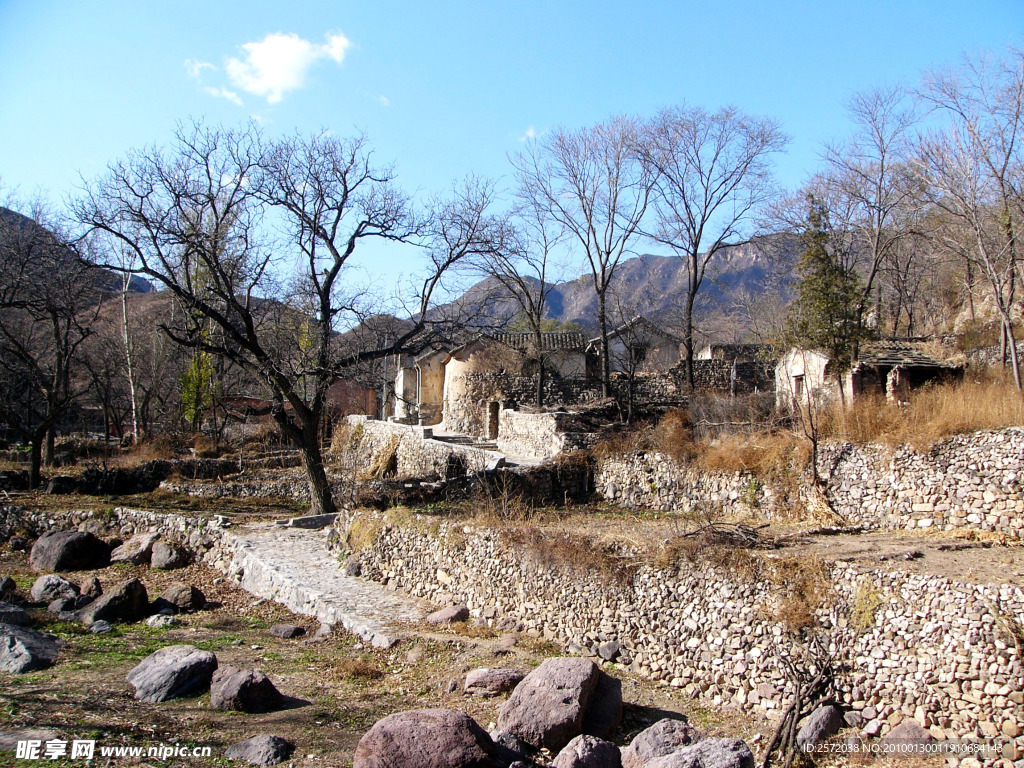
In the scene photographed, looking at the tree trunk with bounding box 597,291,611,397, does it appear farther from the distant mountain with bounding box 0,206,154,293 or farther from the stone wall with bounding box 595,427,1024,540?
the distant mountain with bounding box 0,206,154,293

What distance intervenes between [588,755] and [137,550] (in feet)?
46.7

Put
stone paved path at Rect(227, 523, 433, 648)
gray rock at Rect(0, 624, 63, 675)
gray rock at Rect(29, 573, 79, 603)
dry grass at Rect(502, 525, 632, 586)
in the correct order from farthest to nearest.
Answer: gray rock at Rect(29, 573, 79, 603)
stone paved path at Rect(227, 523, 433, 648)
dry grass at Rect(502, 525, 632, 586)
gray rock at Rect(0, 624, 63, 675)

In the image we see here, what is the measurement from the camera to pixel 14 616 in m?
11.4

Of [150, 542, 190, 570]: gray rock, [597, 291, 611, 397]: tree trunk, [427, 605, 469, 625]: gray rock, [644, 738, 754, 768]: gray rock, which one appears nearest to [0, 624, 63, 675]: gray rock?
[427, 605, 469, 625]: gray rock

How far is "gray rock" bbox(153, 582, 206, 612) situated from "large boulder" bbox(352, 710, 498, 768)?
8193mm

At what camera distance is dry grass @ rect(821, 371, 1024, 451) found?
1270 cm

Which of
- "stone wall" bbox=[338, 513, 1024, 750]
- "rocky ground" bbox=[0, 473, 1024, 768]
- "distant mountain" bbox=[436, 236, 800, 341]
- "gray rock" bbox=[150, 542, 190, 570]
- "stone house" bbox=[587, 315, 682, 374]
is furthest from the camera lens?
"stone house" bbox=[587, 315, 682, 374]

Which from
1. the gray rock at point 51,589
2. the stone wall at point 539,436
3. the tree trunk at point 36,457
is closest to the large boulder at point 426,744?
the gray rock at point 51,589

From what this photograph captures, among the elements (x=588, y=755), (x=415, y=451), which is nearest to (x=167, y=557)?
(x=415, y=451)

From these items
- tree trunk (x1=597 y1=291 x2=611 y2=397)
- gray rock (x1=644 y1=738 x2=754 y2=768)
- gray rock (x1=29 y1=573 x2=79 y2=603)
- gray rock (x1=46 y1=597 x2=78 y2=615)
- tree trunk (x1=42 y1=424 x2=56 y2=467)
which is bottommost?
gray rock (x1=644 y1=738 x2=754 y2=768)

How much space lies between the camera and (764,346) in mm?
33031

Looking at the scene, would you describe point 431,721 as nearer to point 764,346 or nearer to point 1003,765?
point 1003,765

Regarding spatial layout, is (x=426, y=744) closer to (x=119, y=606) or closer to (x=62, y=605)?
(x=119, y=606)

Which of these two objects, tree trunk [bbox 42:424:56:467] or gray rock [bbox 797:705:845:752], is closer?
gray rock [bbox 797:705:845:752]
